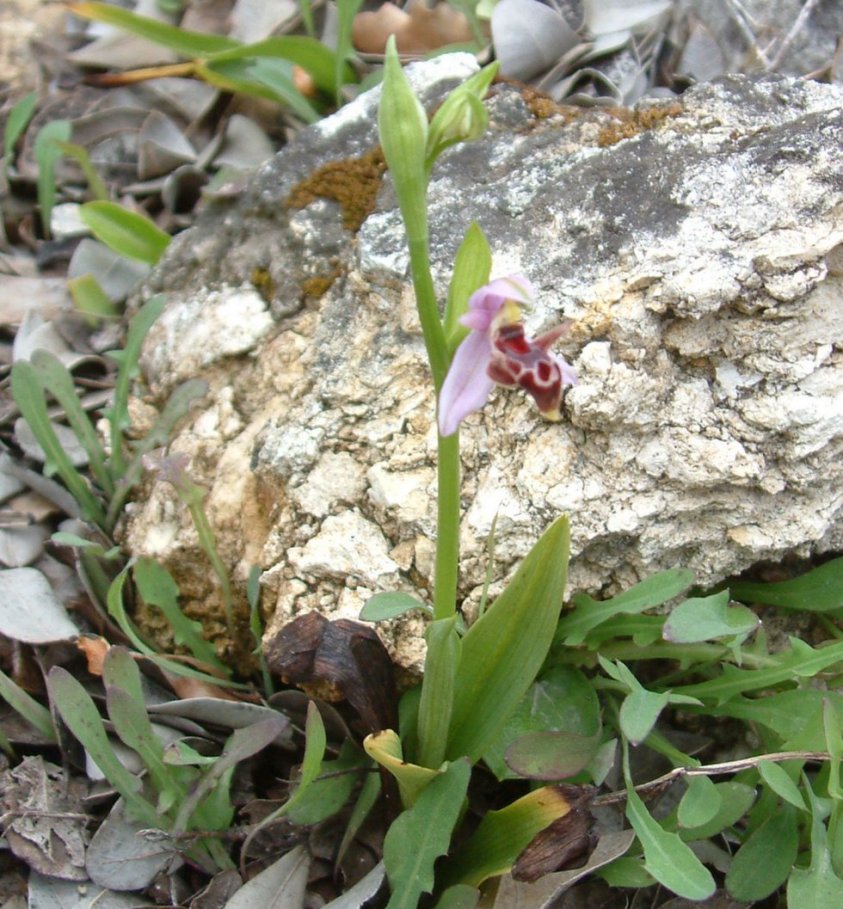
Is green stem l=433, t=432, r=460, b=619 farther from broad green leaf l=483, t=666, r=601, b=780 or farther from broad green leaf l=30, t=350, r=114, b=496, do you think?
broad green leaf l=30, t=350, r=114, b=496

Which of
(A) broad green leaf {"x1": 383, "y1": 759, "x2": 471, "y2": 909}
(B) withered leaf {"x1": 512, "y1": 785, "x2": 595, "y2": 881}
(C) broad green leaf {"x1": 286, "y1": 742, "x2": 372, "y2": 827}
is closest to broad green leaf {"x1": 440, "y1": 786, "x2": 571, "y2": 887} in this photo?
(B) withered leaf {"x1": 512, "y1": 785, "x2": 595, "y2": 881}

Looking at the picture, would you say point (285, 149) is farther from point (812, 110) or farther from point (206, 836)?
point (206, 836)

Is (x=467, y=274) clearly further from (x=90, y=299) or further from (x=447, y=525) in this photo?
(x=90, y=299)

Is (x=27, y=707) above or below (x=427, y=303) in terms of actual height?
below

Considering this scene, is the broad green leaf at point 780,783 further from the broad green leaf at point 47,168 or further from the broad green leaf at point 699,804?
the broad green leaf at point 47,168

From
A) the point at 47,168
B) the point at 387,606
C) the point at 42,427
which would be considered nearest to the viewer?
the point at 387,606

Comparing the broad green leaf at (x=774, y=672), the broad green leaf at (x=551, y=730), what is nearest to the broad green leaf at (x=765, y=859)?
the broad green leaf at (x=774, y=672)

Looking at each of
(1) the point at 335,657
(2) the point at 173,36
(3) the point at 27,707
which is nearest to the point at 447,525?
(1) the point at 335,657

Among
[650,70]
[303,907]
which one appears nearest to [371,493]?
[303,907]
